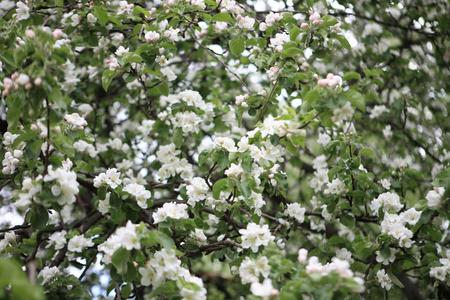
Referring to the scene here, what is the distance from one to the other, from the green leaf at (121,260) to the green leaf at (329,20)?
1777 mm

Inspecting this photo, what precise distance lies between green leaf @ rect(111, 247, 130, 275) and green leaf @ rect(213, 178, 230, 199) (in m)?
0.61

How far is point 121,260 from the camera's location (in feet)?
5.95

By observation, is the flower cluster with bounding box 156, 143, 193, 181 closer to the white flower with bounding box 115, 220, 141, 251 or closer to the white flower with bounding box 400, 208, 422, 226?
the white flower with bounding box 115, 220, 141, 251

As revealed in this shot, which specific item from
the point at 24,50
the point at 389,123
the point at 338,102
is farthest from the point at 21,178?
the point at 389,123

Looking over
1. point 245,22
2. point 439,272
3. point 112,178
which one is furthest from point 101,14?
point 439,272

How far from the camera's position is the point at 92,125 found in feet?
12.9

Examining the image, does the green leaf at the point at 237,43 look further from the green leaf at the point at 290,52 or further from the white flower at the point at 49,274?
the white flower at the point at 49,274

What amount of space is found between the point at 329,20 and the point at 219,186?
1.23 meters

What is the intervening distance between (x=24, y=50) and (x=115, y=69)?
0.80 meters

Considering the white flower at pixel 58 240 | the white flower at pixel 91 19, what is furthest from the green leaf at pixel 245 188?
Result: the white flower at pixel 91 19

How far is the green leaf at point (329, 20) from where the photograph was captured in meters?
2.57

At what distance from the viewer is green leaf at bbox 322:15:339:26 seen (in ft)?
8.43

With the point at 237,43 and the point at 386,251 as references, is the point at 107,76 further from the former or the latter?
the point at 386,251

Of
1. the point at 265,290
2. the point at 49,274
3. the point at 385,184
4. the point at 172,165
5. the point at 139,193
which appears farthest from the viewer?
the point at 172,165
